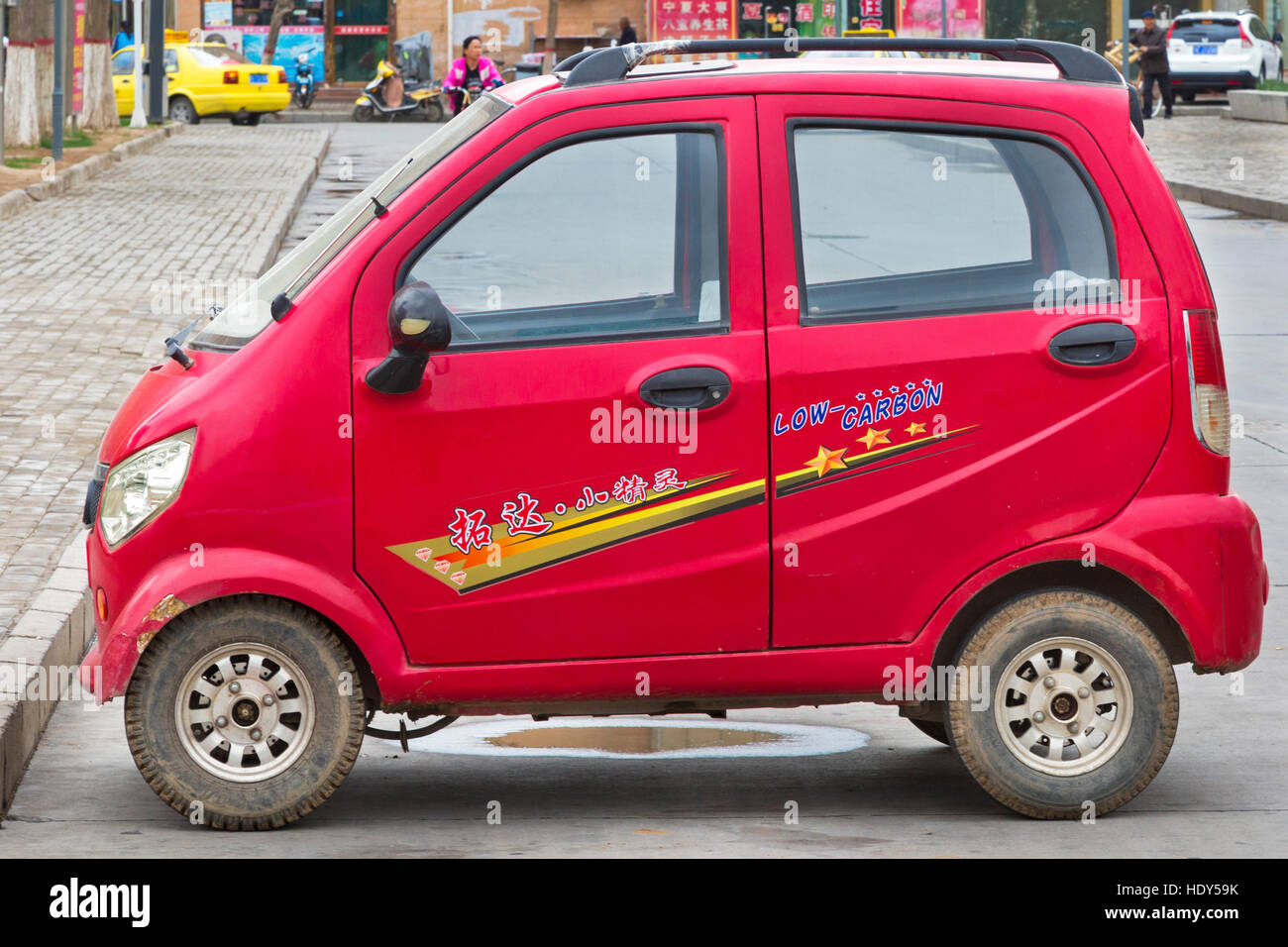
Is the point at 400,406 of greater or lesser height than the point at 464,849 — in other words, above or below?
above

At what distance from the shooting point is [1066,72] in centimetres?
502

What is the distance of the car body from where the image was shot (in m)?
4.66

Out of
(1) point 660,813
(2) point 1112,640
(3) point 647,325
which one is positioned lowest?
(1) point 660,813

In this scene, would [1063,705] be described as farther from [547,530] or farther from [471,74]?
[471,74]

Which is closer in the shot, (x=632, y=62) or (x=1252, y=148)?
(x=632, y=62)

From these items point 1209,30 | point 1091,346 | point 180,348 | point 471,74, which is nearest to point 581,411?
point 180,348

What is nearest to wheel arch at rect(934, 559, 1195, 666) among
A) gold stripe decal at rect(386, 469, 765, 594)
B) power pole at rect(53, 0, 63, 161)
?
gold stripe decal at rect(386, 469, 765, 594)

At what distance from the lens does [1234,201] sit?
23000mm

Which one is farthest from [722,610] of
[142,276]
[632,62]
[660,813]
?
[142,276]

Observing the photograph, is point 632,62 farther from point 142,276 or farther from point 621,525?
point 142,276

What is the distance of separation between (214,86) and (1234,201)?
2470 cm

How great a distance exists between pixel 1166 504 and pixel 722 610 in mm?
1117

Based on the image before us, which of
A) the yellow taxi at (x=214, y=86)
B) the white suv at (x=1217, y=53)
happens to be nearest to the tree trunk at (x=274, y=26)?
the yellow taxi at (x=214, y=86)
